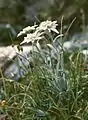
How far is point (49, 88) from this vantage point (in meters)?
2.16

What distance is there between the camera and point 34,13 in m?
5.79

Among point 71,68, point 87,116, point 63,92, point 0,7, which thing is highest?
point 0,7

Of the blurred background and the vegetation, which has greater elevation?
the blurred background

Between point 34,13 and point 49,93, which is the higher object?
point 34,13

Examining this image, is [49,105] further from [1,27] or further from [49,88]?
[1,27]

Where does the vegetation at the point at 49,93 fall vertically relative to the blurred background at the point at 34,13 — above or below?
below

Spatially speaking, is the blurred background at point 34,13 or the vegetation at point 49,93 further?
the blurred background at point 34,13

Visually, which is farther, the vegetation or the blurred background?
the blurred background

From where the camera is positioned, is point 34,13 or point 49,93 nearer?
point 49,93

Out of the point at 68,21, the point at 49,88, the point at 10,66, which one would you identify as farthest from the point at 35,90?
the point at 68,21

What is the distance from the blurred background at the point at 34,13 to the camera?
17.2 ft

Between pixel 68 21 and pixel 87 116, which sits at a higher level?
pixel 68 21

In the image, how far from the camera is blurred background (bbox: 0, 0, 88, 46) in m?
5.25

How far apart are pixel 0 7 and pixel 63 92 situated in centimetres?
397
